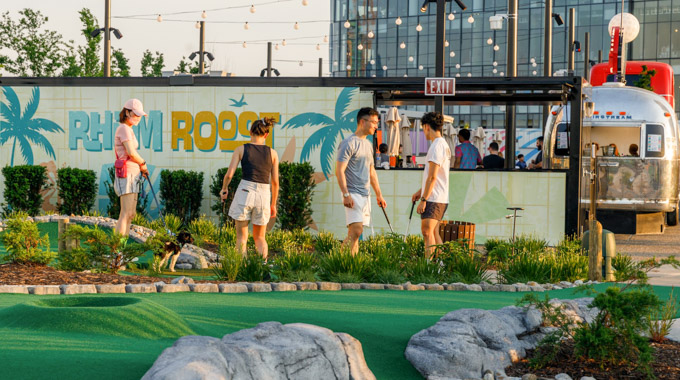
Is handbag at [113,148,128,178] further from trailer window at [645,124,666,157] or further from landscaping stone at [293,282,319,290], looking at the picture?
trailer window at [645,124,666,157]

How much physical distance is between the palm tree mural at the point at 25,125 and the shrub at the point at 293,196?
433 centimetres

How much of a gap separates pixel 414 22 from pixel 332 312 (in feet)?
203

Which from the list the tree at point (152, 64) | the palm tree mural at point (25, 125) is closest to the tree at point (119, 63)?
the tree at point (152, 64)

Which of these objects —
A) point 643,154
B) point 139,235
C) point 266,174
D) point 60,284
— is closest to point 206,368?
point 60,284

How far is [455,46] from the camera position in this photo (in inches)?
2616

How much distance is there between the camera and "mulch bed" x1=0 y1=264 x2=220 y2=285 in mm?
8250

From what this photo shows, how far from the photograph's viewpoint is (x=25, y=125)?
1753 centimetres

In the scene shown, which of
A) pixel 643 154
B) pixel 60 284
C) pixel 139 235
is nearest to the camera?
pixel 60 284

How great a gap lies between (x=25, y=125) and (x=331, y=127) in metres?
5.50

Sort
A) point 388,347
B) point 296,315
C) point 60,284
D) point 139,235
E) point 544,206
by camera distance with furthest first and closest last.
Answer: point 544,206, point 139,235, point 60,284, point 296,315, point 388,347

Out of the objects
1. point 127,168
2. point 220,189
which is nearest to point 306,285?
point 127,168

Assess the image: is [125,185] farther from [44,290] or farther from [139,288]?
[44,290]

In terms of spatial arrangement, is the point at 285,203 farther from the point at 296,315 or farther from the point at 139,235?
the point at 296,315

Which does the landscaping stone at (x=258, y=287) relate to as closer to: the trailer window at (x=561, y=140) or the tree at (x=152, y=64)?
the trailer window at (x=561, y=140)
